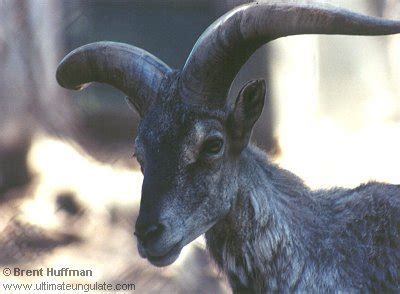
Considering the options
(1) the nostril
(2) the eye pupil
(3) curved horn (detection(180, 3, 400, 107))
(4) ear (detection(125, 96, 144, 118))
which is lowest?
(1) the nostril

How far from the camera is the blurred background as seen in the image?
7.01m

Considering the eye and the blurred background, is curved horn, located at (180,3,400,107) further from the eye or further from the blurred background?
the blurred background

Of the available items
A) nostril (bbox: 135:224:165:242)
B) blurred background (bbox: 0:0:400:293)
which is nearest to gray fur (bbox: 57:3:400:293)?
nostril (bbox: 135:224:165:242)

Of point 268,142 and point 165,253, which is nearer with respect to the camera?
point 165,253

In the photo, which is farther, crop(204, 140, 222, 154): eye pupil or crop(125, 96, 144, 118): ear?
crop(125, 96, 144, 118): ear

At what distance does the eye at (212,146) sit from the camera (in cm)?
452

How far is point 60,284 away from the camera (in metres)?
7.01

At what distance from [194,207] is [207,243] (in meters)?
0.40

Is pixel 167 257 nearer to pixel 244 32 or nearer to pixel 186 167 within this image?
pixel 186 167

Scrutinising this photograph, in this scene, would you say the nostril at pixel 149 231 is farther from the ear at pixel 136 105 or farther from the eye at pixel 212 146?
the ear at pixel 136 105

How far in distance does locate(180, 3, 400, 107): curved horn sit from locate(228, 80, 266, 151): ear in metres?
0.10

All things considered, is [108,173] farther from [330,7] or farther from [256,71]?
[330,7]

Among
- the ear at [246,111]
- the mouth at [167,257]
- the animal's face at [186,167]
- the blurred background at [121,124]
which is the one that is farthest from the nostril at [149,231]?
the blurred background at [121,124]

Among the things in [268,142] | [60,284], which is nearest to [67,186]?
[60,284]
